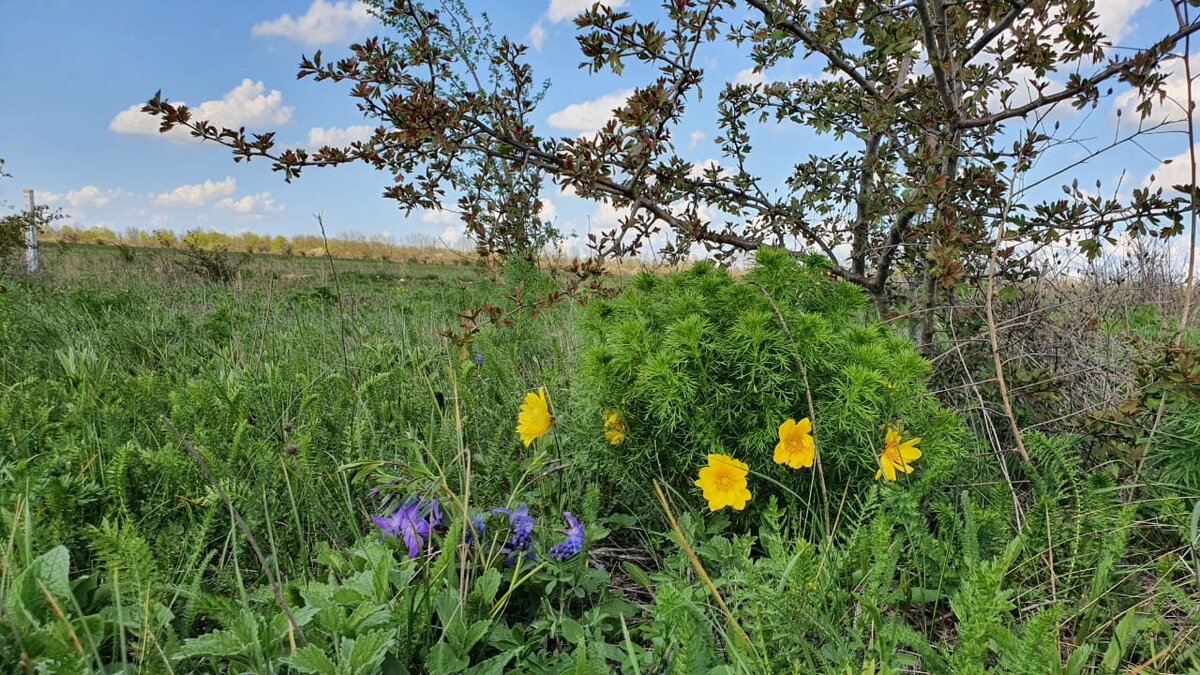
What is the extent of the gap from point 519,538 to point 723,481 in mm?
508

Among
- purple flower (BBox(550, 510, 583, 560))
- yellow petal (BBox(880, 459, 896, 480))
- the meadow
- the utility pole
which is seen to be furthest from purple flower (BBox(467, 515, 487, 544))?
the utility pole

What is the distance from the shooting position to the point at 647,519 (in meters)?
1.81

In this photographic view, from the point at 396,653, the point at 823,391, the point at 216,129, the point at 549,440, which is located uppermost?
the point at 216,129

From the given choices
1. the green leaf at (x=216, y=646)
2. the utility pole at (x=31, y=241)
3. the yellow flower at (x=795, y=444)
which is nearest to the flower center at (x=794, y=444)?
the yellow flower at (x=795, y=444)

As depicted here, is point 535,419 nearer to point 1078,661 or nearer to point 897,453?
point 897,453

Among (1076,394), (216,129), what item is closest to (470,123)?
(216,129)

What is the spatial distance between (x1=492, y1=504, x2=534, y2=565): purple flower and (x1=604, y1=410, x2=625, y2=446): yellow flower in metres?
0.33

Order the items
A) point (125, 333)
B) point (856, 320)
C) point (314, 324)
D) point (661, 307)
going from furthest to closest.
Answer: point (314, 324), point (125, 333), point (856, 320), point (661, 307)

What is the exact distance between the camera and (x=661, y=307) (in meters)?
1.86

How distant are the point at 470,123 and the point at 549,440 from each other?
4.40 ft

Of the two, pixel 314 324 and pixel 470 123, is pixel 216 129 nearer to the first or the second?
pixel 470 123

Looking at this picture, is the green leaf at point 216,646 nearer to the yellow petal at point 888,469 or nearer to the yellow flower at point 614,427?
the yellow flower at point 614,427

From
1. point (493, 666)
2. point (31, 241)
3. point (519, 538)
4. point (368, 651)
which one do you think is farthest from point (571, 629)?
point (31, 241)

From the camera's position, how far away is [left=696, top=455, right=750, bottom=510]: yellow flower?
5.17 ft
